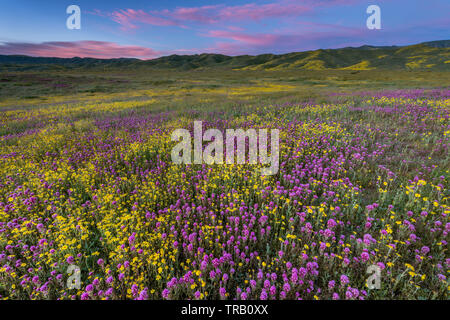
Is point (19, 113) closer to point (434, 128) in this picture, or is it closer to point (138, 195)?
point (138, 195)

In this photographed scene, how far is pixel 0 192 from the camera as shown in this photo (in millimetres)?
5238

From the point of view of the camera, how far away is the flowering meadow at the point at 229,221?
2.91m

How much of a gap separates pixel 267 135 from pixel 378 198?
5.04 metres

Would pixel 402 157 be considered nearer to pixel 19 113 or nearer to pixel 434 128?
pixel 434 128

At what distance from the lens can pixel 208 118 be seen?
13648 mm

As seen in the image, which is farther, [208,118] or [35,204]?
[208,118]

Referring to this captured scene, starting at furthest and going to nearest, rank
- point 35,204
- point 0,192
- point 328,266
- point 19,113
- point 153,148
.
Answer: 1. point 19,113
2. point 153,148
3. point 0,192
4. point 35,204
5. point 328,266

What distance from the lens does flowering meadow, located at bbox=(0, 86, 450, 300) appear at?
291cm

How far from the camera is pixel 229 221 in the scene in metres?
4.20

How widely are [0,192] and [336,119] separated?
14.5m

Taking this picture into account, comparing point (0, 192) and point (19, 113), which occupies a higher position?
point (19, 113)

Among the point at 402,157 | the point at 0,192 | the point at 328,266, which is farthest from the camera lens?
the point at 402,157

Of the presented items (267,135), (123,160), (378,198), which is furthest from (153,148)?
(378,198)
